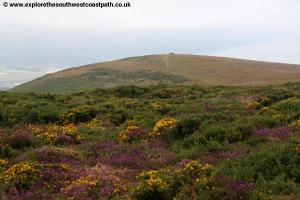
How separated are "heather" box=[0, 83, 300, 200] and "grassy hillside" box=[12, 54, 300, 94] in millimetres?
54519

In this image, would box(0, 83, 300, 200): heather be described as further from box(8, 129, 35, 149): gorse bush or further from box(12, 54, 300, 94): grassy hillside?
box(12, 54, 300, 94): grassy hillside

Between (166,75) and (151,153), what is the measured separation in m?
78.7

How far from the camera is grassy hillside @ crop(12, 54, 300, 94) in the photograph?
82.0 metres

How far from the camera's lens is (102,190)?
10.7 meters

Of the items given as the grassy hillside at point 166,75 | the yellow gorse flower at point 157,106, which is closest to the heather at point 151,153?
the yellow gorse flower at point 157,106

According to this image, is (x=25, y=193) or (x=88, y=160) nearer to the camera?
(x=25, y=193)

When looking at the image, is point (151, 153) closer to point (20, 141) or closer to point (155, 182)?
point (155, 182)

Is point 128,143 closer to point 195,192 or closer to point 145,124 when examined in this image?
point 145,124

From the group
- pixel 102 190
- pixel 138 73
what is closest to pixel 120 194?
pixel 102 190

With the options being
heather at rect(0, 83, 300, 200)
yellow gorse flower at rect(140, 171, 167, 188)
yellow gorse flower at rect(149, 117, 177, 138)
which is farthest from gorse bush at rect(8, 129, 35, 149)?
yellow gorse flower at rect(140, 171, 167, 188)

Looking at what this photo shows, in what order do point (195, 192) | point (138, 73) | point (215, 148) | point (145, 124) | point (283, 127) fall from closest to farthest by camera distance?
point (195, 192), point (215, 148), point (283, 127), point (145, 124), point (138, 73)

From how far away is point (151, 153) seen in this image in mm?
14633

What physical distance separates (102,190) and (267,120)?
9.26m

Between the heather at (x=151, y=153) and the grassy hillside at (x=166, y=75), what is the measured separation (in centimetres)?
5452
